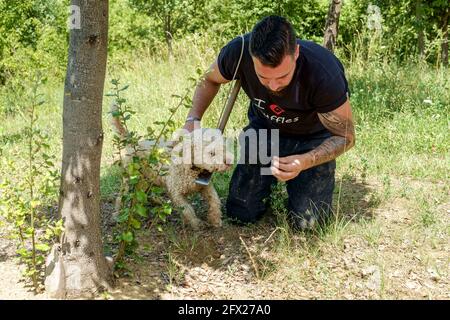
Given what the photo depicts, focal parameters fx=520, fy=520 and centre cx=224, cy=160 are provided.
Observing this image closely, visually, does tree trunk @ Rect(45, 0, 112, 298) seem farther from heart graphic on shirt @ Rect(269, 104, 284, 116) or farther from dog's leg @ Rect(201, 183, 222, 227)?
heart graphic on shirt @ Rect(269, 104, 284, 116)

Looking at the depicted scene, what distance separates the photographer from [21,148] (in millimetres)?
5449

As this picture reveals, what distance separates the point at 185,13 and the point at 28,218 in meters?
9.72

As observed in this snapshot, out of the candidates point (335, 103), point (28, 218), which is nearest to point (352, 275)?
point (335, 103)

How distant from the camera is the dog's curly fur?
3.27 m

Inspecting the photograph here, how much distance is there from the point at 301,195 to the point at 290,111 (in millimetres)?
666

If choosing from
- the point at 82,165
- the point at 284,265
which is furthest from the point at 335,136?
the point at 82,165

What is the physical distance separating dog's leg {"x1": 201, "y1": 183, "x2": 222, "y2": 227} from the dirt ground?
0.23 feet

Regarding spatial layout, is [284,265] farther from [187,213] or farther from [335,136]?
[335,136]

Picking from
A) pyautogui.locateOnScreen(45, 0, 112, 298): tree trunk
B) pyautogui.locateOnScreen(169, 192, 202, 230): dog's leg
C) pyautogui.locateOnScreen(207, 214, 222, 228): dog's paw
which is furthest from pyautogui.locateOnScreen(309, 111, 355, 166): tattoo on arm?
pyautogui.locateOnScreen(45, 0, 112, 298): tree trunk

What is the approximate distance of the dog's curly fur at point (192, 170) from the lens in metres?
3.27

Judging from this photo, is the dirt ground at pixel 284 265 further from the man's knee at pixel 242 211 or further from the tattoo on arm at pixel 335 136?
the tattoo on arm at pixel 335 136

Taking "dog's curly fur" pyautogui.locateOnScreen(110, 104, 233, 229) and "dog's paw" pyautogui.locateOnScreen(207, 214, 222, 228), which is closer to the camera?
"dog's curly fur" pyautogui.locateOnScreen(110, 104, 233, 229)

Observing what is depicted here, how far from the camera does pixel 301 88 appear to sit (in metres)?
3.42

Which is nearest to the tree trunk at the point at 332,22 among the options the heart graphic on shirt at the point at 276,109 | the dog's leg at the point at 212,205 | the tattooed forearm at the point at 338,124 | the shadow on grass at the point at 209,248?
the shadow on grass at the point at 209,248
